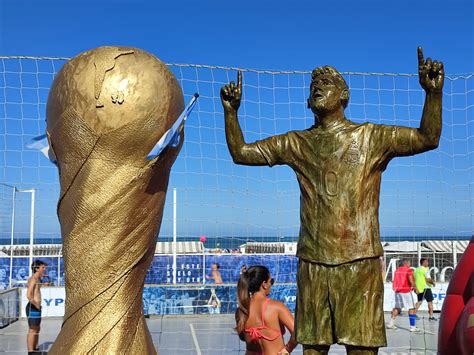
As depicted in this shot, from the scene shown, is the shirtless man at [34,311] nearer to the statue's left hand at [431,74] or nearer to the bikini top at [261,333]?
the bikini top at [261,333]

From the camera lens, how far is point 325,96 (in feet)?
7.18

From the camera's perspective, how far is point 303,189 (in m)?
2.18

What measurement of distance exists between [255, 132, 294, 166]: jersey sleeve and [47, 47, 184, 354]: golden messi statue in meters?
0.65

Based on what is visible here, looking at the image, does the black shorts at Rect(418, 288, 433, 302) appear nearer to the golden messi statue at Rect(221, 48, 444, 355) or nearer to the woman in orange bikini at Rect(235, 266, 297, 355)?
the woman in orange bikini at Rect(235, 266, 297, 355)

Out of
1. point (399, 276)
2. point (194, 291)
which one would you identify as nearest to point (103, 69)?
point (194, 291)

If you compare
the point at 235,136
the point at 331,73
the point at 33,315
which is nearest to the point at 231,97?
the point at 235,136

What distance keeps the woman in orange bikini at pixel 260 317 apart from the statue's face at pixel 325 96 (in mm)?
1820

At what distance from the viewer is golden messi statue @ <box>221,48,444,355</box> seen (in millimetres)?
2037

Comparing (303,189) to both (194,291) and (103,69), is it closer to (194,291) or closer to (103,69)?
(103,69)

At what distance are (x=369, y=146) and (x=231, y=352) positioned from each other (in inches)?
203

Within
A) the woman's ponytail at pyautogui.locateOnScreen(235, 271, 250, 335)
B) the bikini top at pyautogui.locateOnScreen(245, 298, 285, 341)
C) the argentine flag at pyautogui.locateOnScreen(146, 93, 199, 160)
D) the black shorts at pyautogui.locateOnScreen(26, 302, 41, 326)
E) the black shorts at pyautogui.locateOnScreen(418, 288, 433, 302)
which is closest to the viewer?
the argentine flag at pyautogui.locateOnScreen(146, 93, 199, 160)

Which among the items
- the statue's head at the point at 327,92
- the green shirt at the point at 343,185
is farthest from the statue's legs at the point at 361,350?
the statue's head at the point at 327,92

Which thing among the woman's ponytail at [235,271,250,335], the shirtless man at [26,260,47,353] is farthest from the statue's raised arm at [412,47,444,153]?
the shirtless man at [26,260,47,353]

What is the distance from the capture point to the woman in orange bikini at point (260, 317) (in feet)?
12.0
